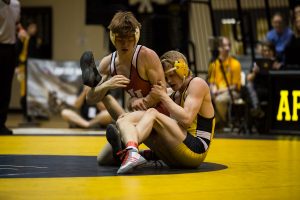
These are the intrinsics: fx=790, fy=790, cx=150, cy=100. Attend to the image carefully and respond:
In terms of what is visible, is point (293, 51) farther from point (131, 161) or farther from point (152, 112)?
point (131, 161)

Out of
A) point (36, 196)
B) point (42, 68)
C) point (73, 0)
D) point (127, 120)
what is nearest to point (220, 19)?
point (42, 68)

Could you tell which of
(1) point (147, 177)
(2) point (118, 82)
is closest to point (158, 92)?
(2) point (118, 82)

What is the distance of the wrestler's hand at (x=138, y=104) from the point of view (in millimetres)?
5379

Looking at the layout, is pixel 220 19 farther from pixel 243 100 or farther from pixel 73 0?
pixel 73 0

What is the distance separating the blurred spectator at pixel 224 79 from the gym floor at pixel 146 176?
3071mm

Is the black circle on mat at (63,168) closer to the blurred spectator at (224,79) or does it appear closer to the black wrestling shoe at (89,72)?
the black wrestling shoe at (89,72)

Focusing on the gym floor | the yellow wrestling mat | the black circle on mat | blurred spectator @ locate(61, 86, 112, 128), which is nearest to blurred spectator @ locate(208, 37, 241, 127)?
blurred spectator @ locate(61, 86, 112, 128)

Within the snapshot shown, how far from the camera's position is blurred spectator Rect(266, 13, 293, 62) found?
1017cm

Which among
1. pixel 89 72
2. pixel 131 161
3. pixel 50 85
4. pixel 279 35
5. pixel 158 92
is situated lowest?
pixel 50 85

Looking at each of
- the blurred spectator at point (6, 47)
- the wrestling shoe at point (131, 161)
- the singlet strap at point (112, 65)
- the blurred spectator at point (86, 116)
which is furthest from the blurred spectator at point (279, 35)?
the wrestling shoe at point (131, 161)

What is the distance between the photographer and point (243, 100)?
998 cm

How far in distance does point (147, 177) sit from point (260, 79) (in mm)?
5545

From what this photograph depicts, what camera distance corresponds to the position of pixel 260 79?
10.1 meters

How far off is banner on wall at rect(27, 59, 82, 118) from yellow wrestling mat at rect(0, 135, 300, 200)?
213 inches
